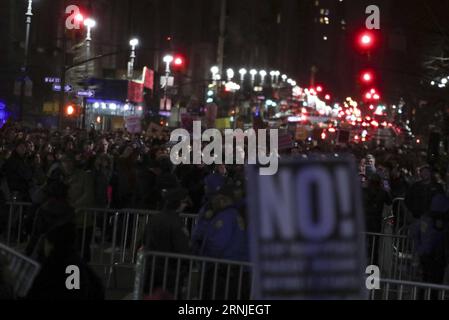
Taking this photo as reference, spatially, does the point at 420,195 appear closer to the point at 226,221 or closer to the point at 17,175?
the point at 226,221

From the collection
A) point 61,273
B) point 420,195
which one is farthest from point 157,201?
point 61,273

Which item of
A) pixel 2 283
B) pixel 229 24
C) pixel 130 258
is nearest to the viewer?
pixel 2 283

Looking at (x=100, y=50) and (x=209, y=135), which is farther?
(x=100, y=50)

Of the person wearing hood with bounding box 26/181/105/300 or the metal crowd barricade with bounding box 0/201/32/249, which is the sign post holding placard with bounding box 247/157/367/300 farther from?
the metal crowd barricade with bounding box 0/201/32/249

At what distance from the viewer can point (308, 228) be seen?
514 cm

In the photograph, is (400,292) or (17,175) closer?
(400,292)

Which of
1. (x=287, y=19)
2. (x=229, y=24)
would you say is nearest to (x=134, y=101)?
(x=229, y=24)

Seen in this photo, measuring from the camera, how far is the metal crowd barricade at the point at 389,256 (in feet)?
41.9

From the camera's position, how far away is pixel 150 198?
14.7 metres

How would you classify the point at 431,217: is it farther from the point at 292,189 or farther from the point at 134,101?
the point at 134,101

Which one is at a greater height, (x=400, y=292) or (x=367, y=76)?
(x=367, y=76)

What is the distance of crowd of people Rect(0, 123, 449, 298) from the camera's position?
8.97 metres

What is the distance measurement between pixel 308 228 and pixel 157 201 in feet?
31.4
